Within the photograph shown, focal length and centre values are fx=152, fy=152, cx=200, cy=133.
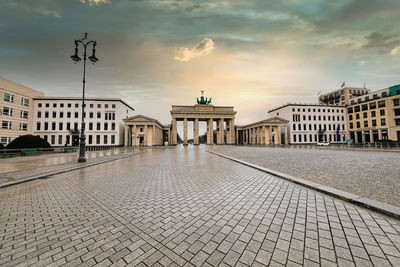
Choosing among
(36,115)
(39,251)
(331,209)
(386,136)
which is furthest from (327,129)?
(36,115)

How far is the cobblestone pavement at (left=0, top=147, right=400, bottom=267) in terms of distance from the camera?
6.87 feet

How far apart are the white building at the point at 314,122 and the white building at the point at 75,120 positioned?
68.4m

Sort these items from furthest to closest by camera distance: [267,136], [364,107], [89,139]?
[267,136] → [364,107] → [89,139]

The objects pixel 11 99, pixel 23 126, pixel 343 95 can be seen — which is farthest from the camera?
pixel 343 95

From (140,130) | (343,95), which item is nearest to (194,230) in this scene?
(140,130)

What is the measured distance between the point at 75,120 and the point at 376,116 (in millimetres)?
100369

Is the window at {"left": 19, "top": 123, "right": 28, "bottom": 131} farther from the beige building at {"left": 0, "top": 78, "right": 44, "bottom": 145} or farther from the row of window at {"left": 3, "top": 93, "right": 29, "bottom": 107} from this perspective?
the row of window at {"left": 3, "top": 93, "right": 29, "bottom": 107}

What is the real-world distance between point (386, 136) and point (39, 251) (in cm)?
7914

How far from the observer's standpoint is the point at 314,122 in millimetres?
64750

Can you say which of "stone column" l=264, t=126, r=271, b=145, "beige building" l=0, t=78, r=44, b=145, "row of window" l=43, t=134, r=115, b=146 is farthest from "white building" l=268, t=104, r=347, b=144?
"beige building" l=0, t=78, r=44, b=145

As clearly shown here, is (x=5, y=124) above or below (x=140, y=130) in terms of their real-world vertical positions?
above

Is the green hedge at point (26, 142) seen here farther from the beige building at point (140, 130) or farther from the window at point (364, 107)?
the window at point (364, 107)

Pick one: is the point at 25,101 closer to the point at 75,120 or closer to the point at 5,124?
the point at 5,124

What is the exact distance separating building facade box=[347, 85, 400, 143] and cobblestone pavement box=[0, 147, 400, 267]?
67.2m
